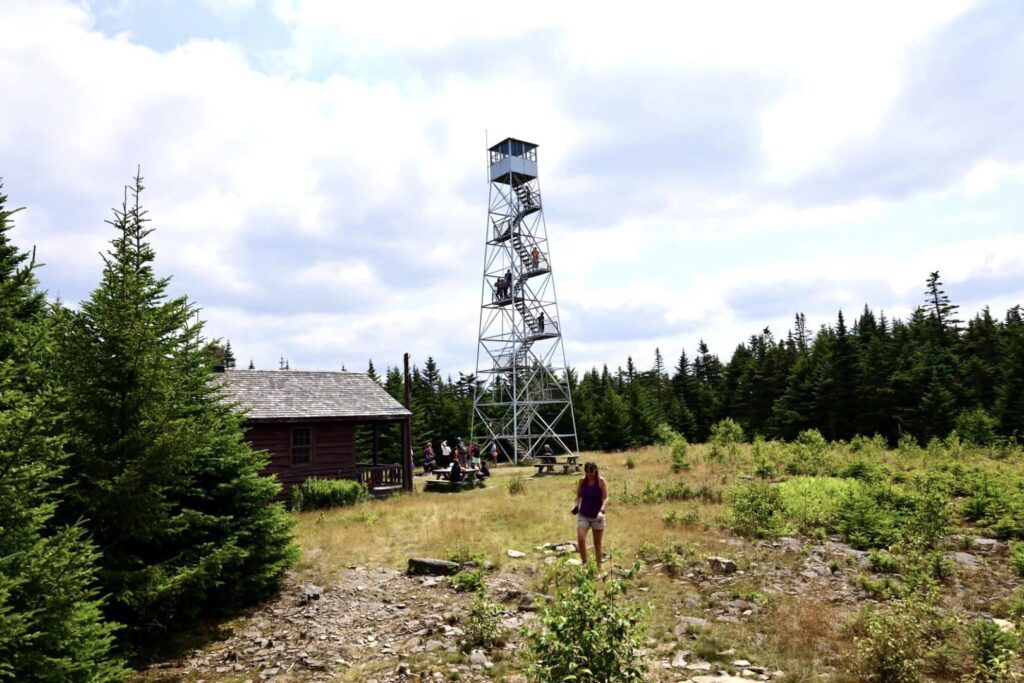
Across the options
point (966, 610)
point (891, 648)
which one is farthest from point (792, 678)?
point (966, 610)

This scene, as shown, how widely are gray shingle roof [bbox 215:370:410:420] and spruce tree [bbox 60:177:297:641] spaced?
11.2 metres

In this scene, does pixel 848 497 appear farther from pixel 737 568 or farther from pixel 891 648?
pixel 891 648

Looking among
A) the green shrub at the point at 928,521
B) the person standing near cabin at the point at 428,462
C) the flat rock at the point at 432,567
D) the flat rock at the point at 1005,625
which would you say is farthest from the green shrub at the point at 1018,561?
the person standing near cabin at the point at 428,462

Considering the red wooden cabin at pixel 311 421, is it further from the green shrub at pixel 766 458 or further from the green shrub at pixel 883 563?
the green shrub at pixel 883 563

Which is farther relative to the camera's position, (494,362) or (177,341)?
(494,362)

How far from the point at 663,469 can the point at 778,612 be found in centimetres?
1540

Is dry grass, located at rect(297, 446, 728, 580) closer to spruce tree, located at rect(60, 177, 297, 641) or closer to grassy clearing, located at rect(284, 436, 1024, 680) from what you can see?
grassy clearing, located at rect(284, 436, 1024, 680)

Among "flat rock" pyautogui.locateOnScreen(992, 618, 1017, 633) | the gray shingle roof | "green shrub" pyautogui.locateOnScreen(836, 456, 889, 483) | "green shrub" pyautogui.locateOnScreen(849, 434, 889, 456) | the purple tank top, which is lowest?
"flat rock" pyautogui.locateOnScreen(992, 618, 1017, 633)

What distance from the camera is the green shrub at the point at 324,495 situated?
20594 mm

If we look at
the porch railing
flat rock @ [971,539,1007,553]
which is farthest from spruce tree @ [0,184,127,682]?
the porch railing

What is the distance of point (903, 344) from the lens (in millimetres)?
47812

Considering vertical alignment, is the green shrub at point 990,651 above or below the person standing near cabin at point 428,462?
below

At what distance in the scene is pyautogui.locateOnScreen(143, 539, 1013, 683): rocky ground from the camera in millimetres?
8430

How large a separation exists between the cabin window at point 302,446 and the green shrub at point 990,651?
67.5ft
